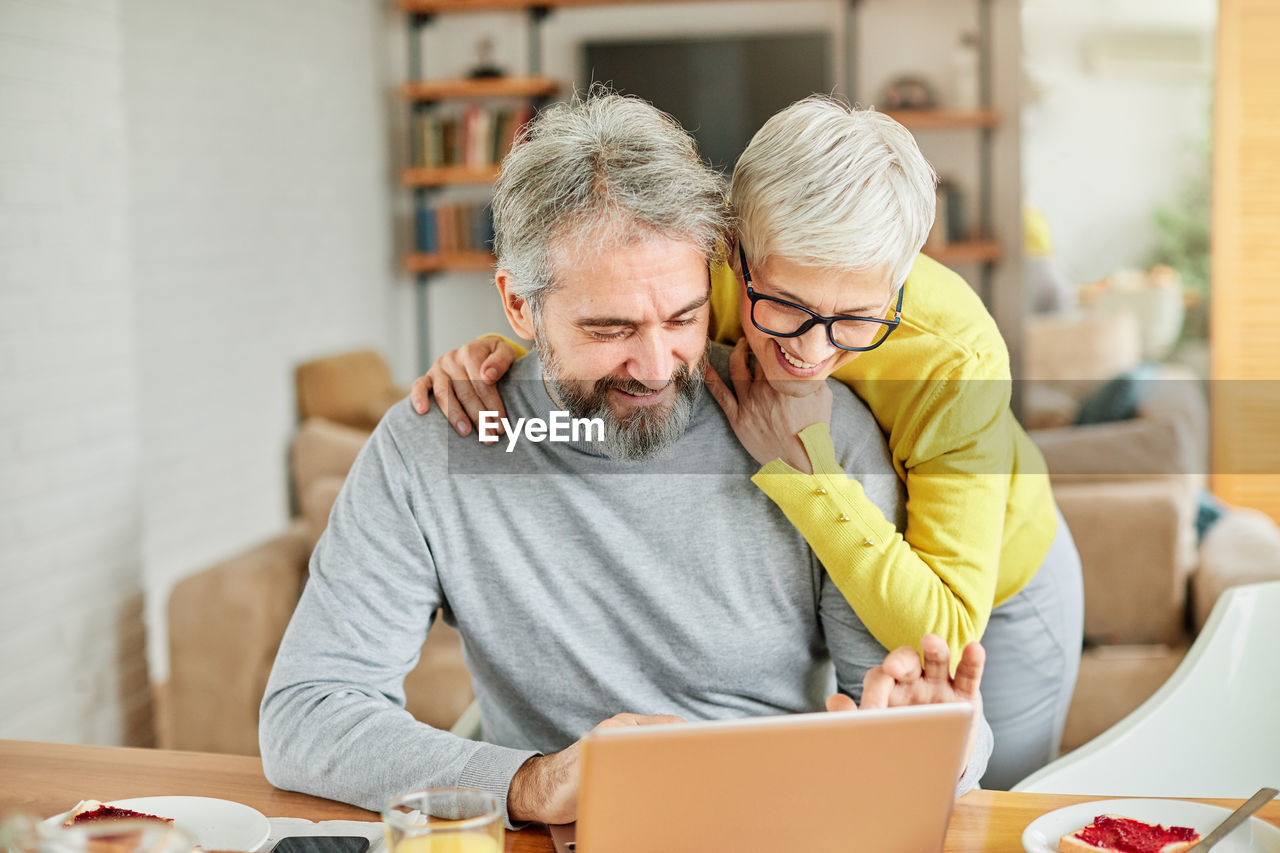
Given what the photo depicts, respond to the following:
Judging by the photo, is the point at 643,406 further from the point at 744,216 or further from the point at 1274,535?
the point at 1274,535

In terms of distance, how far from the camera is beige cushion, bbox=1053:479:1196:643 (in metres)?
2.48

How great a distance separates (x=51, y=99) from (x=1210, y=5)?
4.30m

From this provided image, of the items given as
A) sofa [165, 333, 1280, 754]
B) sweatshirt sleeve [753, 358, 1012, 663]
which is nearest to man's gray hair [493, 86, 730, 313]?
sweatshirt sleeve [753, 358, 1012, 663]

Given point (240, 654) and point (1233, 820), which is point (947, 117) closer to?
point (240, 654)

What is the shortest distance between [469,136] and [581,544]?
399 cm

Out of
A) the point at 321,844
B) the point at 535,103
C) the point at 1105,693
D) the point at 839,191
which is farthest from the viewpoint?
the point at 535,103

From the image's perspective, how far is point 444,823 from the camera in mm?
787

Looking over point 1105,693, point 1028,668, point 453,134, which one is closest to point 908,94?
point 453,134

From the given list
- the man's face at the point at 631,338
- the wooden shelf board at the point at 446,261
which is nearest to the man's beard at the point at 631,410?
the man's face at the point at 631,338

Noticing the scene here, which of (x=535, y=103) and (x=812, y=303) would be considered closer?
(x=812, y=303)

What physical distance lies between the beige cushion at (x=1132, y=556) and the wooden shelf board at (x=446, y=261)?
304 cm

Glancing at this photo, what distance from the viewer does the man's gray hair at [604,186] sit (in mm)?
1065

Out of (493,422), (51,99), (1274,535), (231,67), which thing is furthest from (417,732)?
(231,67)

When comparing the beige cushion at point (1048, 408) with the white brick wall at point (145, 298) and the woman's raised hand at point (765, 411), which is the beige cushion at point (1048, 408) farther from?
the woman's raised hand at point (765, 411)
